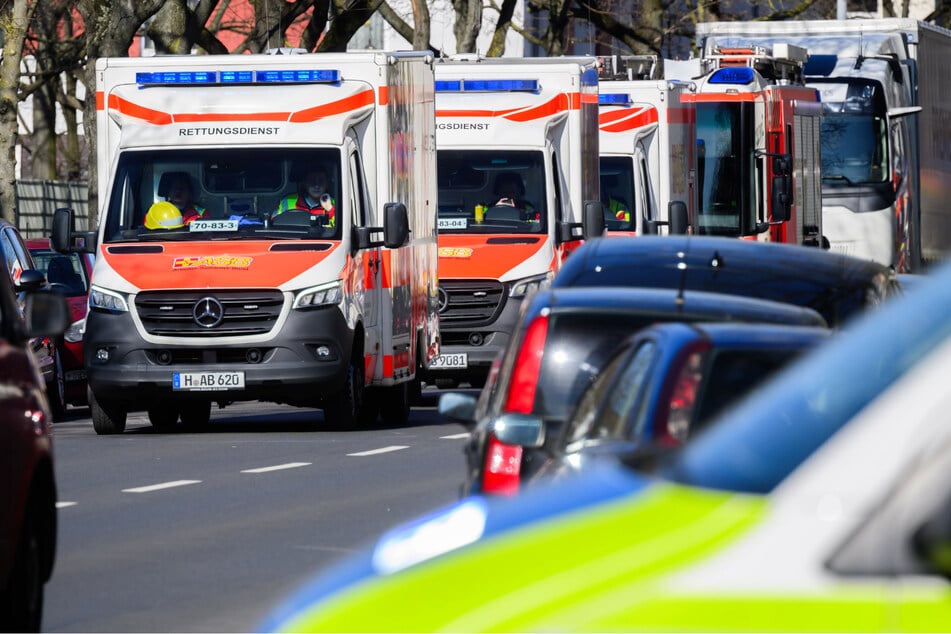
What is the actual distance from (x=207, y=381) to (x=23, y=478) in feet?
32.2

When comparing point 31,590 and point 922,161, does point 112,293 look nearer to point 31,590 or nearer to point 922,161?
point 31,590

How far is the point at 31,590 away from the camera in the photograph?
300 inches

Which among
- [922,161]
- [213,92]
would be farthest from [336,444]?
[922,161]

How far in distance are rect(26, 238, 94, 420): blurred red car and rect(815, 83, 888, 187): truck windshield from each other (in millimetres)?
11673

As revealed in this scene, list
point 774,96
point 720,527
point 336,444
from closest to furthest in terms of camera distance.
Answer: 1. point 720,527
2. point 336,444
3. point 774,96

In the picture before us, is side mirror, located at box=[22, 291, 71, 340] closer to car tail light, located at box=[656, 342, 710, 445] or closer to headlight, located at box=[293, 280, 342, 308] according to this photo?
car tail light, located at box=[656, 342, 710, 445]

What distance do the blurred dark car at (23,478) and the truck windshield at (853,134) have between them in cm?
2257

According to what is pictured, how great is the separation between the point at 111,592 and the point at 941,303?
643 cm

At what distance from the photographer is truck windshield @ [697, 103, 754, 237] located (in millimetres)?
25812

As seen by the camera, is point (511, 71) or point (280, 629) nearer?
point (280, 629)

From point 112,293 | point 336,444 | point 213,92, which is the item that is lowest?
point 336,444

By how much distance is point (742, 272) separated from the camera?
8.90 metres


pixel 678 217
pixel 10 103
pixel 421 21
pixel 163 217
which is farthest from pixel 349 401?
pixel 421 21

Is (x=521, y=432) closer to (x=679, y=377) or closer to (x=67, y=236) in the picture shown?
(x=679, y=377)
